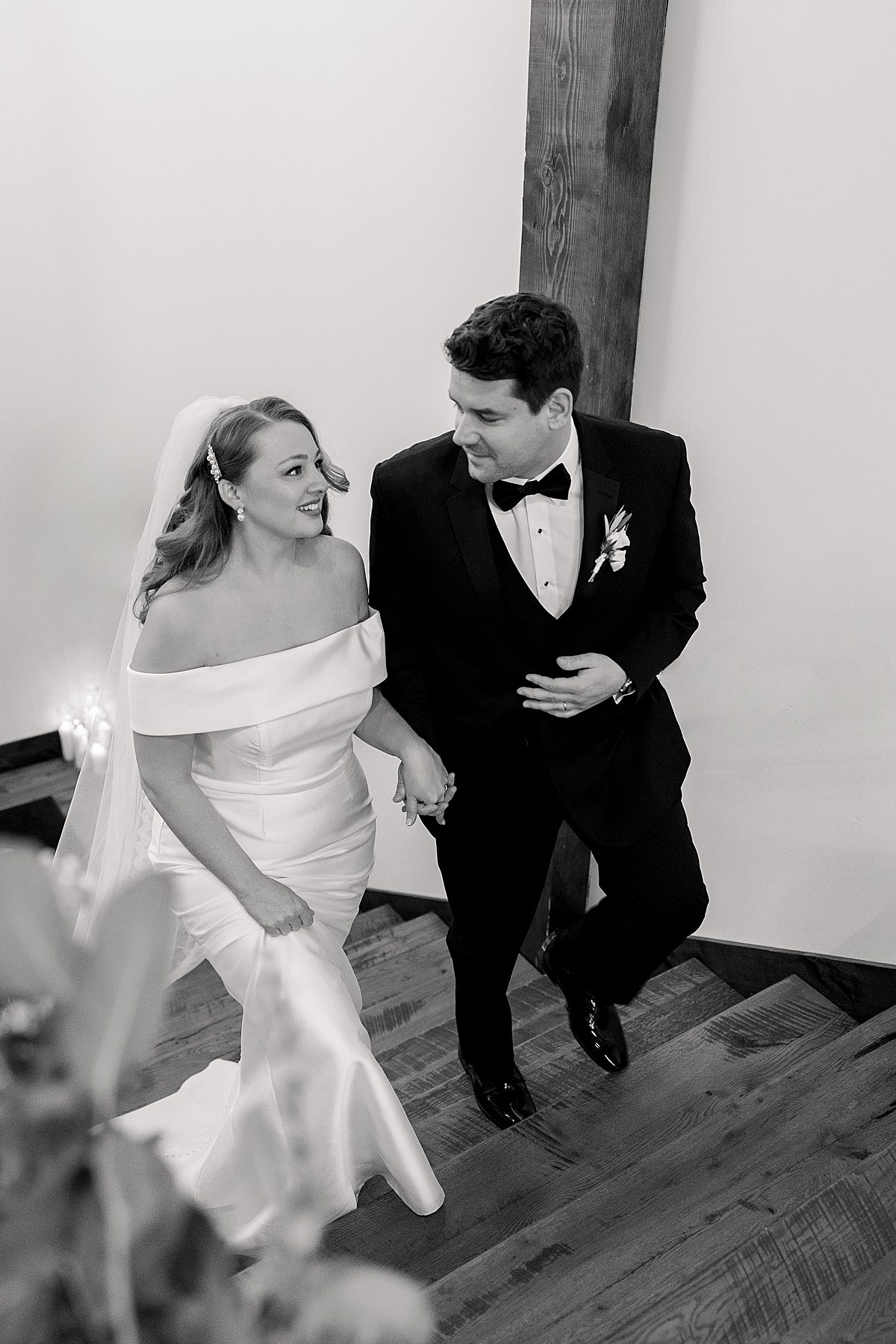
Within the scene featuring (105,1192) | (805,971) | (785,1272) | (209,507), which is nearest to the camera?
(105,1192)

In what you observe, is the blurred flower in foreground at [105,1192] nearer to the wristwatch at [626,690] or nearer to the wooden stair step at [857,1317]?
the wooden stair step at [857,1317]

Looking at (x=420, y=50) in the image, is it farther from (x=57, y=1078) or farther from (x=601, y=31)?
(x=57, y=1078)

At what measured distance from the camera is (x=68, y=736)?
5.35 metres

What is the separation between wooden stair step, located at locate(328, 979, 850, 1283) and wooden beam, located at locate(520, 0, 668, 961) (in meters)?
1.52

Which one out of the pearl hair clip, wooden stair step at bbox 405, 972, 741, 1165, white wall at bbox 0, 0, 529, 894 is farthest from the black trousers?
white wall at bbox 0, 0, 529, 894

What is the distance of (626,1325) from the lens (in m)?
1.70

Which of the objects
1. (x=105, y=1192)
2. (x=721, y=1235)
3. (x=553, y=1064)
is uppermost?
(x=105, y=1192)

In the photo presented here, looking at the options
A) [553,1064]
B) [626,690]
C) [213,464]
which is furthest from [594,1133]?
[213,464]

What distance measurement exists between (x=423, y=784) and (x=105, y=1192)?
1.98 metres

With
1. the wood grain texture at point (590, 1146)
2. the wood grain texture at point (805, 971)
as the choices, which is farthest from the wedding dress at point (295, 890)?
the wood grain texture at point (805, 971)

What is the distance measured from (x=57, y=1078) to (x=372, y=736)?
2.18 metres

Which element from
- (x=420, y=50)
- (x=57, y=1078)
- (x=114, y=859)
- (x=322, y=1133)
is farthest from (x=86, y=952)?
(x=420, y=50)

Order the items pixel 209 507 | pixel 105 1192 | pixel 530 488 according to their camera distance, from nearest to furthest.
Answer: pixel 105 1192 → pixel 530 488 → pixel 209 507

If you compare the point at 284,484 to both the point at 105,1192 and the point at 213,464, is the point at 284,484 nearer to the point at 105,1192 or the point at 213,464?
the point at 213,464
